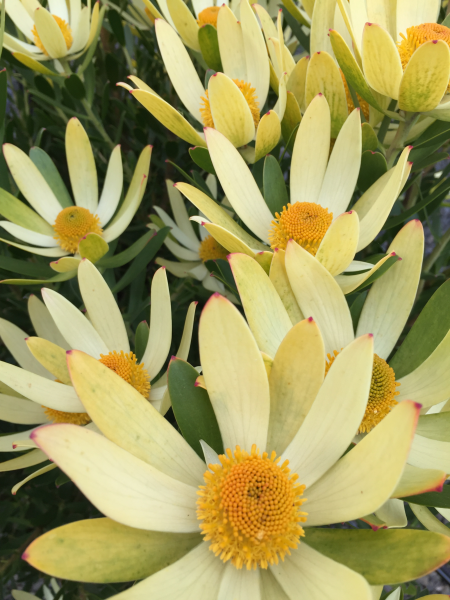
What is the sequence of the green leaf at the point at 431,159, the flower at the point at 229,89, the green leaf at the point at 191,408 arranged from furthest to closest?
the green leaf at the point at 431,159 < the flower at the point at 229,89 < the green leaf at the point at 191,408

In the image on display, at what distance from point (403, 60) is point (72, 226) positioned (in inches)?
23.0

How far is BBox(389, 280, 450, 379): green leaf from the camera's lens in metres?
0.53

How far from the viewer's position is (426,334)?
0.54 meters

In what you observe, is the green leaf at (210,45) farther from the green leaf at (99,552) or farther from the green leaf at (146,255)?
the green leaf at (99,552)

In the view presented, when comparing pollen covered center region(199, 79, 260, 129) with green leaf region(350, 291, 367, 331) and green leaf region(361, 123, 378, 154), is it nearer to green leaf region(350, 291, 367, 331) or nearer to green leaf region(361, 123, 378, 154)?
green leaf region(361, 123, 378, 154)

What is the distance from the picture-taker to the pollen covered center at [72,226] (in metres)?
0.86

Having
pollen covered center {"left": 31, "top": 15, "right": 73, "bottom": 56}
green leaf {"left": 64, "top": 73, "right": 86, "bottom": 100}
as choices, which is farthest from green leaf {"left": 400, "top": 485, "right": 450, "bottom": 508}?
pollen covered center {"left": 31, "top": 15, "right": 73, "bottom": 56}

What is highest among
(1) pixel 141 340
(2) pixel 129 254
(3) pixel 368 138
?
(3) pixel 368 138

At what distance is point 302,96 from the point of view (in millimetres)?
697

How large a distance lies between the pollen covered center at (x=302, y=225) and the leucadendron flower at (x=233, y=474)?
22 centimetres

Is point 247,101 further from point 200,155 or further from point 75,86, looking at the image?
point 75,86

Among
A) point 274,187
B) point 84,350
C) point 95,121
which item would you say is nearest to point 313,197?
point 274,187

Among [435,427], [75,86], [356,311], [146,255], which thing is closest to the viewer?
[435,427]

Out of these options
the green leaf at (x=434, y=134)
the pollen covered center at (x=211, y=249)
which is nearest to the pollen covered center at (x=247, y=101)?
the green leaf at (x=434, y=134)
